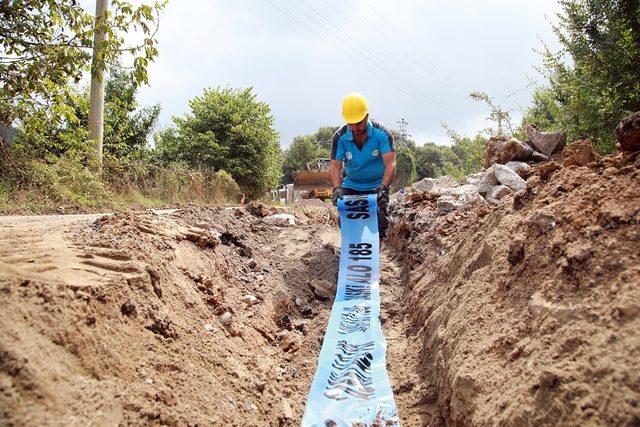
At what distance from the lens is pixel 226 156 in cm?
1792

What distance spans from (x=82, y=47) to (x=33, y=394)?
554 centimetres

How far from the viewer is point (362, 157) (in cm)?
553

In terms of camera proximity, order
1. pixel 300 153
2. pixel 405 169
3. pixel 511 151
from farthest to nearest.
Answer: pixel 300 153, pixel 405 169, pixel 511 151

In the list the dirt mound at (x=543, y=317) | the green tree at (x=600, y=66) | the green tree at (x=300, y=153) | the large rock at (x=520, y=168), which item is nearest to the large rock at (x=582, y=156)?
the dirt mound at (x=543, y=317)

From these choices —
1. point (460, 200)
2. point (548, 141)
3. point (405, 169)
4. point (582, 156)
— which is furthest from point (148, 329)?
point (405, 169)

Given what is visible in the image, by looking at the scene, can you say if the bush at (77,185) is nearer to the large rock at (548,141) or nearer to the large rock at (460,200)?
the large rock at (460,200)

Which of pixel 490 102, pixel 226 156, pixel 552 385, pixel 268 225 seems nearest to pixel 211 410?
pixel 552 385

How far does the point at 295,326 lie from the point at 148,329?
1872 millimetres

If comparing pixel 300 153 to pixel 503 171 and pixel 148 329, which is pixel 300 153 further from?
pixel 148 329

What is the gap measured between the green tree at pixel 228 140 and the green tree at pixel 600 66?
11.7 m

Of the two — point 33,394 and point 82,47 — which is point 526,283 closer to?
point 33,394

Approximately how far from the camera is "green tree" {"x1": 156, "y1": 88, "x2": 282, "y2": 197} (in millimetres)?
17672

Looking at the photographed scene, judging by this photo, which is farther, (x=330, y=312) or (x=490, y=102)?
(x=490, y=102)

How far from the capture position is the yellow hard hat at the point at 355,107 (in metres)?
5.14
